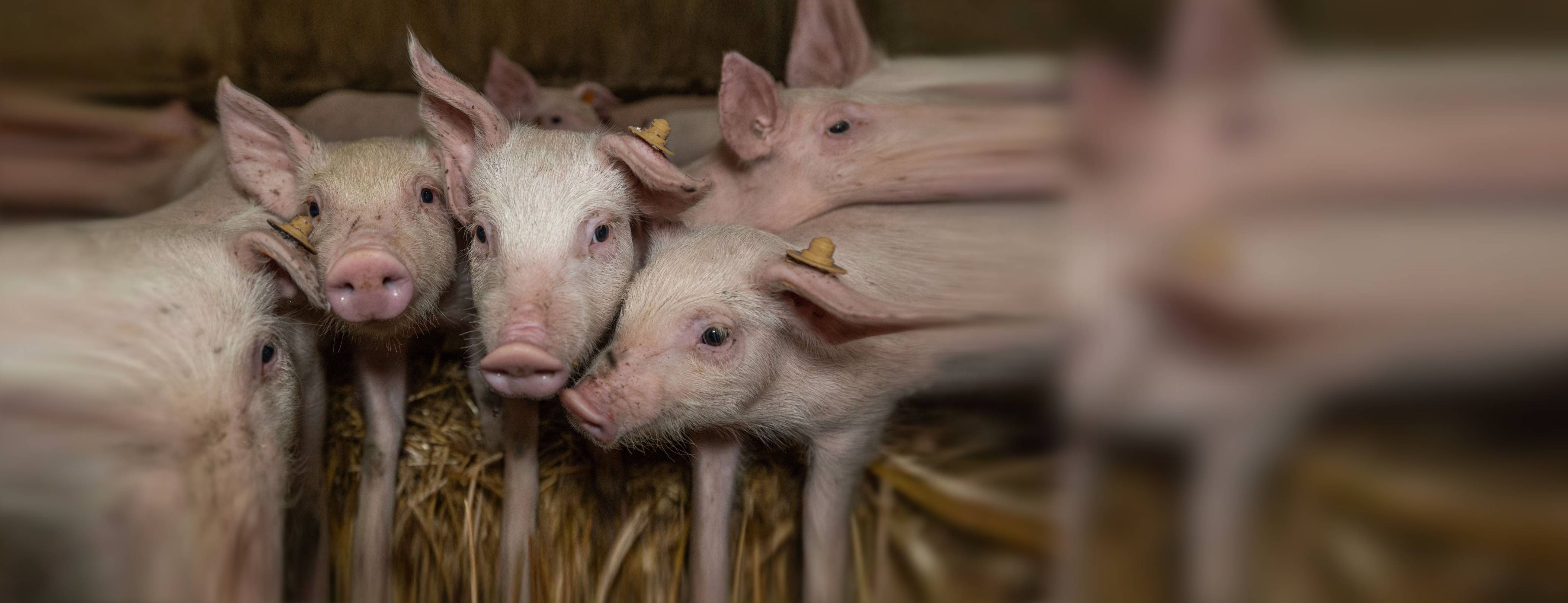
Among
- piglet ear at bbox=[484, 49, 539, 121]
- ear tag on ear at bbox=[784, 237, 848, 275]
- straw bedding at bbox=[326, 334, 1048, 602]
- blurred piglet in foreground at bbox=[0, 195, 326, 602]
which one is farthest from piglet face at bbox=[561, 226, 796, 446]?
piglet ear at bbox=[484, 49, 539, 121]

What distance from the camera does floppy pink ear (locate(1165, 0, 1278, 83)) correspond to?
668 millimetres

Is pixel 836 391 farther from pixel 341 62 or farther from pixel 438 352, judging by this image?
pixel 341 62

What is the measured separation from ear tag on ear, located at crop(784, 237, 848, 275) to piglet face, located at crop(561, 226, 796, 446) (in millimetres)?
261

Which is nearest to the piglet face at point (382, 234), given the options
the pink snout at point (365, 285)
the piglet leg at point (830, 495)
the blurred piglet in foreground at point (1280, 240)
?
the pink snout at point (365, 285)

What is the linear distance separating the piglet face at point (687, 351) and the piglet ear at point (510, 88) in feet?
4.45

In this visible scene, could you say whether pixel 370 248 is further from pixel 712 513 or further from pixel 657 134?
pixel 712 513

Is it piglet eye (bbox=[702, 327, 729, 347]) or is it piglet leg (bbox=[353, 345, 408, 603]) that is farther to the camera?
piglet leg (bbox=[353, 345, 408, 603])

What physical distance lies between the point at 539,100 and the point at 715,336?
5.42 ft

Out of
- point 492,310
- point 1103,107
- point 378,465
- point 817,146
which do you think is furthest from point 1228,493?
point 378,465

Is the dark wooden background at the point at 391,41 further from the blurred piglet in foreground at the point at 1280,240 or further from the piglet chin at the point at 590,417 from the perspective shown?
the blurred piglet in foreground at the point at 1280,240

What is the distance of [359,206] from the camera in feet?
7.38

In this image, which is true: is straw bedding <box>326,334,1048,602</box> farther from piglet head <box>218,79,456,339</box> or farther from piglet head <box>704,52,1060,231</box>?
piglet head <box>704,52,1060,231</box>

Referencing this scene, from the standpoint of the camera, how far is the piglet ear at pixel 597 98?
3.36 meters

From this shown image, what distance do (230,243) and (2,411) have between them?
0.66m
